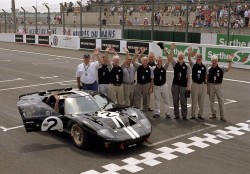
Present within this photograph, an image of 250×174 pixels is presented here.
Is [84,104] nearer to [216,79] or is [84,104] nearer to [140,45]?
[216,79]

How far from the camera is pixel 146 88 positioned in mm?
11258

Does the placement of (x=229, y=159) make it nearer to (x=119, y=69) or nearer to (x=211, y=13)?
(x=119, y=69)

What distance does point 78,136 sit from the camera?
859 cm

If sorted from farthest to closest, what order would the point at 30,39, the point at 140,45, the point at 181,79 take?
1. the point at 30,39
2. the point at 140,45
3. the point at 181,79

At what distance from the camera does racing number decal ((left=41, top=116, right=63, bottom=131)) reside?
29.3 feet

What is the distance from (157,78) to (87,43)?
71.7 feet

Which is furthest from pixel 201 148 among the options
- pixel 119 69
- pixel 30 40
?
pixel 30 40

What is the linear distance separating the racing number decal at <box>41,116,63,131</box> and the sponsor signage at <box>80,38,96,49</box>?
22.7m

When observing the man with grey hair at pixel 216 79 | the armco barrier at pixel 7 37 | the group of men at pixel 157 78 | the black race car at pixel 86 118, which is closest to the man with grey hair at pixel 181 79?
the group of men at pixel 157 78

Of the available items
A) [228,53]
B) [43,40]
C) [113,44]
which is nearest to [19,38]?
[43,40]

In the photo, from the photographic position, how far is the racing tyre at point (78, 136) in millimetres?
8328

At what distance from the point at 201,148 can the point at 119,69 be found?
3401 millimetres

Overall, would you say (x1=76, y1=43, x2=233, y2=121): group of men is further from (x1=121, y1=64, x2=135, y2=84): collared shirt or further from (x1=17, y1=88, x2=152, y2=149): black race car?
(x1=17, y1=88, x2=152, y2=149): black race car

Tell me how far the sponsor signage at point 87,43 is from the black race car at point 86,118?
2160 centimetres
